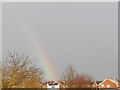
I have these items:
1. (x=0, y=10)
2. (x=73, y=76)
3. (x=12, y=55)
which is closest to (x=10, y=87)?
(x=12, y=55)

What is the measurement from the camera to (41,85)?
365 inches

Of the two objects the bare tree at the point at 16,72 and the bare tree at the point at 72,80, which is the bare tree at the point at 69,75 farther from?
the bare tree at the point at 16,72

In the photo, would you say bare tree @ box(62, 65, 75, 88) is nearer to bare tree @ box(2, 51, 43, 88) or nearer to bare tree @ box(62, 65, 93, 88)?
bare tree @ box(62, 65, 93, 88)

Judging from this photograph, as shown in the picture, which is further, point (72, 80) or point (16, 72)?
point (72, 80)

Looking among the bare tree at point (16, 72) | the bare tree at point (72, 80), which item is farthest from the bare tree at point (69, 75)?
the bare tree at point (16, 72)

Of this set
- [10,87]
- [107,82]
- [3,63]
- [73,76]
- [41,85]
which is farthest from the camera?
[107,82]

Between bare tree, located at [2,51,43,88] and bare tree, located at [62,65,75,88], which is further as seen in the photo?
bare tree, located at [62,65,75,88]

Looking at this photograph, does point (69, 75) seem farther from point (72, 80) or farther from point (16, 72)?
point (16, 72)

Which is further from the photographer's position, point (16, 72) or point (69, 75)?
point (69, 75)

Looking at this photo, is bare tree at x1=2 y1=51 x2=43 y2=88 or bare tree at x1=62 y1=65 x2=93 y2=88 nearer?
bare tree at x1=2 y1=51 x2=43 y2=88

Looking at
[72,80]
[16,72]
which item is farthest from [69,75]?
[16,72]

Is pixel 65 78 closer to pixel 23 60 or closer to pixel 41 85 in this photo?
pixel 41 85

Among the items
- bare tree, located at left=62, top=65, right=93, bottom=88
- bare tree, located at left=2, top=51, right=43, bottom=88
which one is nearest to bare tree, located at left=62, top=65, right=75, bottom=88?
bare tree, located at left=62, top=65, right=93, bottom=88

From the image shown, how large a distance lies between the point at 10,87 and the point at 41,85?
3.70 meters
